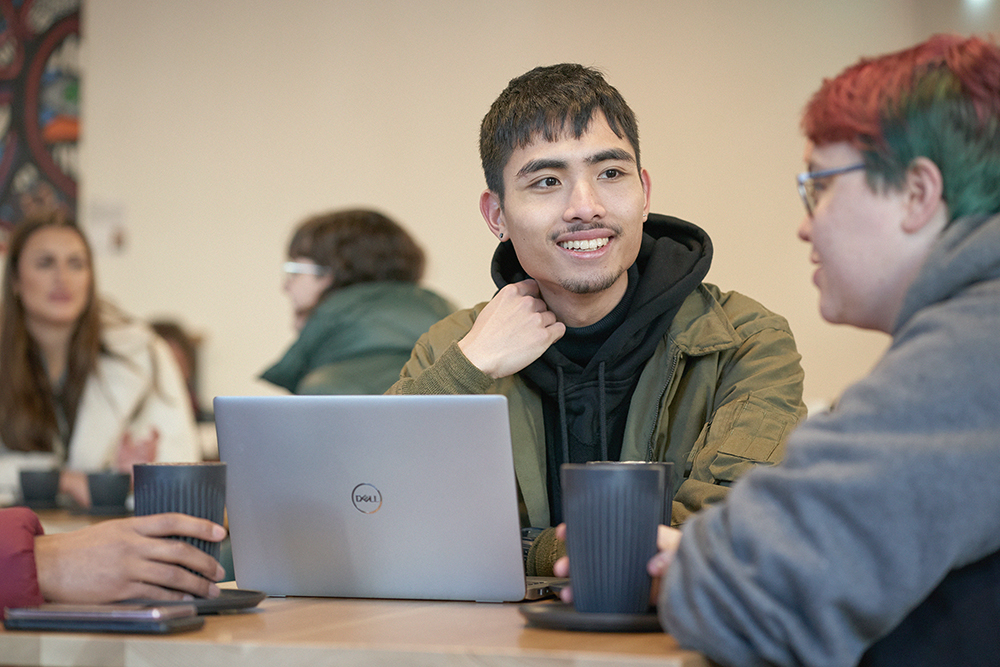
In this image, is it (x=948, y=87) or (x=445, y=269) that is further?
(x=445, y=269)

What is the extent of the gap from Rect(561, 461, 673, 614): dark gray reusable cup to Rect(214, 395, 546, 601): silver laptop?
0.17m

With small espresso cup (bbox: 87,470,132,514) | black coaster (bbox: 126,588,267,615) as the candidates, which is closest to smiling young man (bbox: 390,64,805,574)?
black coaster (bbox: 126,588,267,615)

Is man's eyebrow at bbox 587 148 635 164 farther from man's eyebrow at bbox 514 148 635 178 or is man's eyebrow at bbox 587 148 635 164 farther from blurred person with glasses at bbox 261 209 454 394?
blurred person with glasses at bbox 261 209 454 394

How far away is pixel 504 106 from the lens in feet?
4.99

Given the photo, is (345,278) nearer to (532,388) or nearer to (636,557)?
(532,388)

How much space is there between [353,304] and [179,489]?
1691 mm

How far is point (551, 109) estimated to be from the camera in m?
1.46

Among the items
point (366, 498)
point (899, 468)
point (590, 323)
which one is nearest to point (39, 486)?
point (590, 323)

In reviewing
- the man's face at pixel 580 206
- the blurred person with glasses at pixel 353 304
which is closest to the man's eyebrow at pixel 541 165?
the man's face at pixel 580 206

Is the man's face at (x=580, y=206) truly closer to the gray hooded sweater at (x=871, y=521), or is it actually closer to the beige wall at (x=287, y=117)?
the gray hooded sweater at (x=871, y=521)

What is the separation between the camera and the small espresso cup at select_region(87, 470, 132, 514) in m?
2.10

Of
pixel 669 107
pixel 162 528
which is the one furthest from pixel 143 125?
pixel 162 528

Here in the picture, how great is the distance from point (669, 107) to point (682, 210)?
29cm

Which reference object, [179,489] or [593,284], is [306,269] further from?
[179,489]
